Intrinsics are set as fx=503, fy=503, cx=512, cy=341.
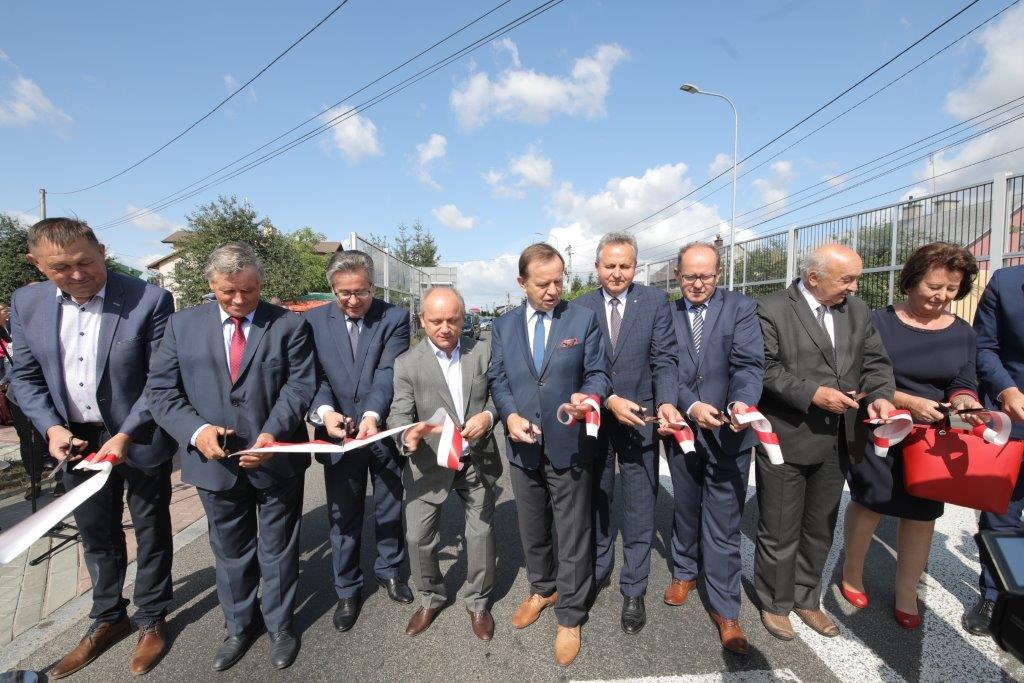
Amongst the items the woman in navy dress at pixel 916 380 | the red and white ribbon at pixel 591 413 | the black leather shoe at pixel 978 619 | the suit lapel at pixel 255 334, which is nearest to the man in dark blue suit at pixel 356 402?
the suit lapel at pixel 255 334

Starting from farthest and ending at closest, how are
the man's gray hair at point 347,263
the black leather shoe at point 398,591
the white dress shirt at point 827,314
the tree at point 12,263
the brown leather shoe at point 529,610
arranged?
the tree at point 12,263, the black leather shoe at point 398,591, the man's gray hair at point 347,263, the brown leather shoe at point 529,610, the white dress shirt at point 827,314

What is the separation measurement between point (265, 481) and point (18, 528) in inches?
38.0

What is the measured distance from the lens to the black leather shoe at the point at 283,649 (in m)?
2.73

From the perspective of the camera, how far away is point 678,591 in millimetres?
3264

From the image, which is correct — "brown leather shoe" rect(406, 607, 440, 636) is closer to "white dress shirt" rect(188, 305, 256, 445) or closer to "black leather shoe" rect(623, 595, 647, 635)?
"black leather shoe" rect(623, 595, 647, 635)

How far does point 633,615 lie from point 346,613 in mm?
1748

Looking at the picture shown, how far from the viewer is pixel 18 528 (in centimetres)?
204

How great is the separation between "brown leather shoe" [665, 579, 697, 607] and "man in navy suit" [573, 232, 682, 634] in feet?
0.99

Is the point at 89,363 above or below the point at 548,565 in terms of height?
above

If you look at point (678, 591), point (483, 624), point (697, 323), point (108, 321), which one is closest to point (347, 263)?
point (108, 321)

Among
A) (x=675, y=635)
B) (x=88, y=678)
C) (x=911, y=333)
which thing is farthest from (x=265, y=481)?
(x=911, y=333)

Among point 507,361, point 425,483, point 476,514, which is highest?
point 507,361

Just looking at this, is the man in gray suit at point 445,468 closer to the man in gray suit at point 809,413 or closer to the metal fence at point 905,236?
the man in gray suit at point 809,413

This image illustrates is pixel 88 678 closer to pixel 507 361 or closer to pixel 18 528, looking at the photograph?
pixel 18 528
